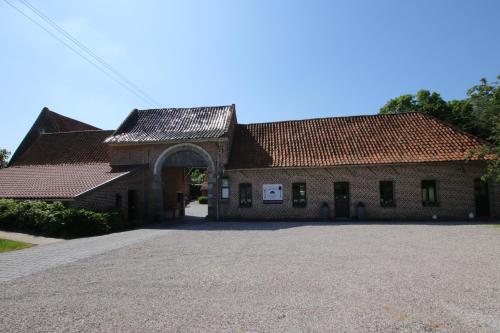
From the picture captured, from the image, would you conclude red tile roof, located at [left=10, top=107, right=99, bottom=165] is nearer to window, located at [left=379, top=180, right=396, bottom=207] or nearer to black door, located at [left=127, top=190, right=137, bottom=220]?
black door, located at [left=127, top=190, right=137, bottom=220]

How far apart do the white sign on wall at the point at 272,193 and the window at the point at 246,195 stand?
93 centimetres

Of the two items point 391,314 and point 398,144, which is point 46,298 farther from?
point 398,144

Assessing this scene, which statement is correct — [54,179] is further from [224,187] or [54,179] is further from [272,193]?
[272,193]

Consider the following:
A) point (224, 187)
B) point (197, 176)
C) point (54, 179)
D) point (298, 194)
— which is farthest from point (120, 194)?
point (197, 176)

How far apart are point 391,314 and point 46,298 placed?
19.2 ft

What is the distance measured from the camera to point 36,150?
24766 mm

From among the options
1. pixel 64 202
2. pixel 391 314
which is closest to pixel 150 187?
pixel 64 202

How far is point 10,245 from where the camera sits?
11031 millimetres

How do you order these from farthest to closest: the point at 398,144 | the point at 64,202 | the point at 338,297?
the point at 398,144, the point at 64,202, the point at 338,297

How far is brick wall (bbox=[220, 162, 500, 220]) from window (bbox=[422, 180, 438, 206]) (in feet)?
0.82

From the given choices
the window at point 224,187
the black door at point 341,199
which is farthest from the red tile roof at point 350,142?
the black door at point 341,199

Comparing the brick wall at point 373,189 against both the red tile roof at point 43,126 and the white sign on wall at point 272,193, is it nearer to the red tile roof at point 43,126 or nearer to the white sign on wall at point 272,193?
the white sign on wall at point 272,193

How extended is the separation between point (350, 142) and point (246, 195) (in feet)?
24.8

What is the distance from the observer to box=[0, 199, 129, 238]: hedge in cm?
1345
